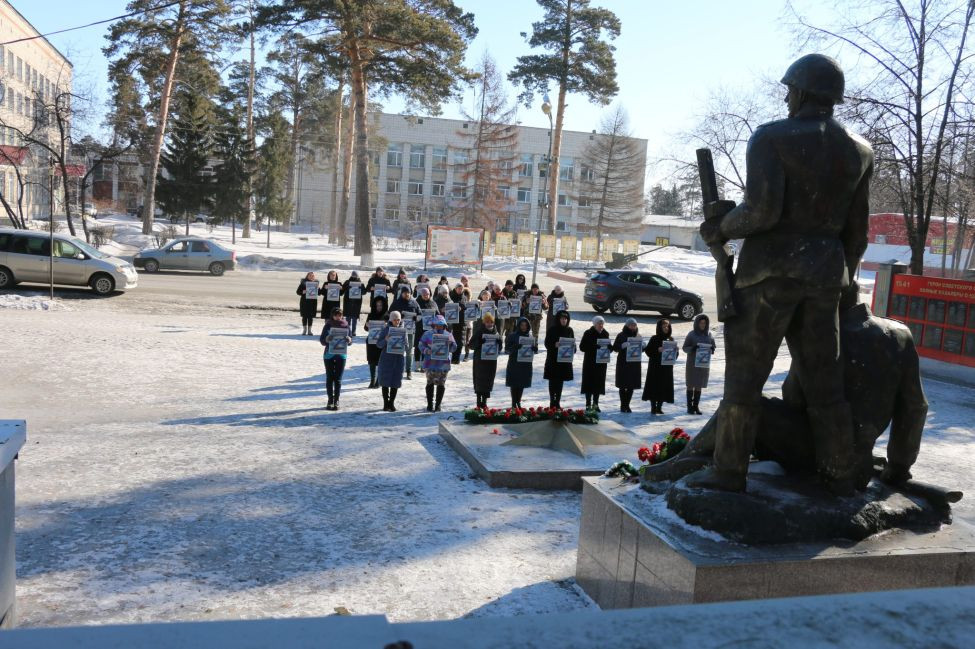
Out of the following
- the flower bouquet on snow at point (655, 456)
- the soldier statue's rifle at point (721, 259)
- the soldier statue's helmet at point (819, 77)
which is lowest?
the flower bouquet on snow at point (655, 456)

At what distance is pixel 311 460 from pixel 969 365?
46.2ft

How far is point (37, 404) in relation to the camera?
11.6 m

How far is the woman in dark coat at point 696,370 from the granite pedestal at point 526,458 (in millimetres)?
2720

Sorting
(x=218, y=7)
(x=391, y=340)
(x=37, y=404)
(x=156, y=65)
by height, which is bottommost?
(x=37, y=404)

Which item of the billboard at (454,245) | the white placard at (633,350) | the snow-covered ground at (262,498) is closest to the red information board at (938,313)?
the snow-covered ground at (262,498)

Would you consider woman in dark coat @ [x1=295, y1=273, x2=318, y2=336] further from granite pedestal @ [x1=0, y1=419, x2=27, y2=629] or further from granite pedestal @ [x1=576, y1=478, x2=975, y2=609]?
granite pedestal @ [x1=576, y1=478, x2=975, y2=609]

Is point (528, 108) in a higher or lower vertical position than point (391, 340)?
higher

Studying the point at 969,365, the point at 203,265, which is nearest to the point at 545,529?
the point at 969,365

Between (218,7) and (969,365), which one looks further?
(218,7)

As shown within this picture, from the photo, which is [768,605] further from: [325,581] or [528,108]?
[528,108]

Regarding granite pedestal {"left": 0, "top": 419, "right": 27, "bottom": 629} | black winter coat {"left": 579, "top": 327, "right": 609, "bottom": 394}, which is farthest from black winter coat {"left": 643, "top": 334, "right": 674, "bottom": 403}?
granite pedestal {"left": 0, "top": 419, "right": 27, "bottom": 629}

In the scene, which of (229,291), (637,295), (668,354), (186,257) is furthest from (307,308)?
(186,257)

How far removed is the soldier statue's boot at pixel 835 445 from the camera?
545cm

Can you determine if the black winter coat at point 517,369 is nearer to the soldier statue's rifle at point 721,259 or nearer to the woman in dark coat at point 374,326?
the woman in dark coat at point 374,326
